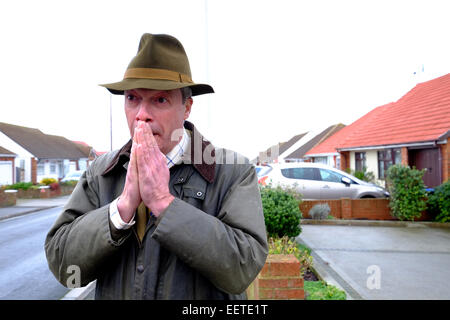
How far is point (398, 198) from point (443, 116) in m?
2.71

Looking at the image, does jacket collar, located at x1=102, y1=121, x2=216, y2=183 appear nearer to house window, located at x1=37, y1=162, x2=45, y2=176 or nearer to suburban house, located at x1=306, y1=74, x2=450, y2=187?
house window, located at x1=37, y1=162, x2=45, y2=176

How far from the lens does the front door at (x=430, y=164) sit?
827 cm

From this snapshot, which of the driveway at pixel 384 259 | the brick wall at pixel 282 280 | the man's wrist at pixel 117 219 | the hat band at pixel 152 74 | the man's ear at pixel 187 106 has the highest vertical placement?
the hat band at pixel 152 74

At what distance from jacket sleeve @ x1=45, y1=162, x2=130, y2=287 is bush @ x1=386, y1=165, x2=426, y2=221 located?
7719mm

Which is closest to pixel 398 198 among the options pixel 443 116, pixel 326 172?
pixel 326 172

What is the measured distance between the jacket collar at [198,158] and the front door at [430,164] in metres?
9.19

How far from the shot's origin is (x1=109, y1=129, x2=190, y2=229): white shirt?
0.94m

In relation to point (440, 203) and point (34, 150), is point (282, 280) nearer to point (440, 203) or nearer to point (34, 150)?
point (34, 150)

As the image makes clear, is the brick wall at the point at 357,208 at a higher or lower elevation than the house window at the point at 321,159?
lower

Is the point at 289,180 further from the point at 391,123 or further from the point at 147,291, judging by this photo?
the point at 147,291

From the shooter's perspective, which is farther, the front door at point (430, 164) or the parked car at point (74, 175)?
the front door at point (430, 164)

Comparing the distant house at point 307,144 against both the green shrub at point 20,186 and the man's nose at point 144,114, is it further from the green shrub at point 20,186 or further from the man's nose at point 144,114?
the man's nose at point 144,114

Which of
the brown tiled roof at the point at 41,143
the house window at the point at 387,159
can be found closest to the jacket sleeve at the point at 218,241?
the brown tiled roof at the point at 41,143

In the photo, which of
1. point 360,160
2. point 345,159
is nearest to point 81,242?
point 360,160
